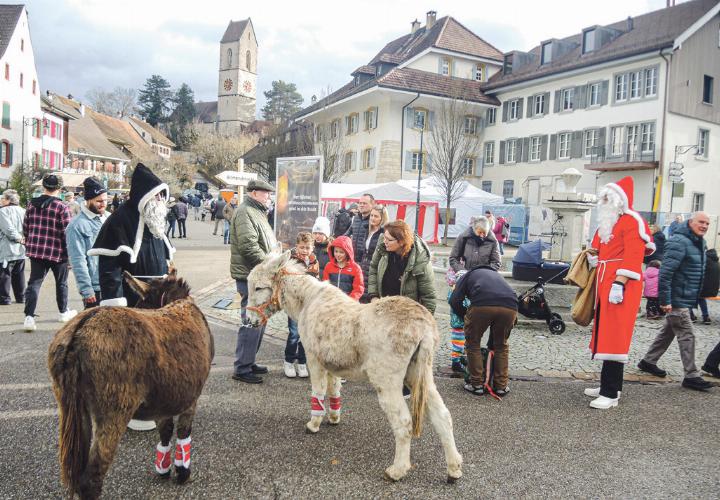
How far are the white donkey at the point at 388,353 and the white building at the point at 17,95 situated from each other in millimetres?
43812

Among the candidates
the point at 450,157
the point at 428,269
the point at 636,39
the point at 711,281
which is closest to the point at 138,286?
the point at 428,269

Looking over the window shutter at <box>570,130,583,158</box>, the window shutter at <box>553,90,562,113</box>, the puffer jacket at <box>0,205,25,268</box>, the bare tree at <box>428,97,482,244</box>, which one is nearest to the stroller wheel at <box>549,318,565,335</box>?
the puffer jacket at <box>0,205,25,268</box>

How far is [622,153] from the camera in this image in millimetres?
31469

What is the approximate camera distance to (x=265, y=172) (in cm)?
4991

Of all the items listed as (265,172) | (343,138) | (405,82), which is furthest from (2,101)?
(405,82)

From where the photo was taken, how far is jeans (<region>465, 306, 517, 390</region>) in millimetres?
5645

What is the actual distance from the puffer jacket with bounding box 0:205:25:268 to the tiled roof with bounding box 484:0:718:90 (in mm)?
31819

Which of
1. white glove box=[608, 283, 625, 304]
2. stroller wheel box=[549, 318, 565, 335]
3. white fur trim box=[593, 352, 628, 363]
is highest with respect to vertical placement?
white glove box=[608, 283, 625, 304]

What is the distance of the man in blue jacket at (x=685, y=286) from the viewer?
20.9 ft

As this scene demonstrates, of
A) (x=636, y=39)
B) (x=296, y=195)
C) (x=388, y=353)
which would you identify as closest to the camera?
(x=388, y=353)

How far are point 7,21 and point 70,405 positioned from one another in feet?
170

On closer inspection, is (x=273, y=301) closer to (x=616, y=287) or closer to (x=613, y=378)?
(x=616, y=287)

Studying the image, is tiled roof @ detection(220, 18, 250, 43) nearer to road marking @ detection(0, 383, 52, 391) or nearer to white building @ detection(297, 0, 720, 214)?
white building @ detection(297, 0, 720, 214)

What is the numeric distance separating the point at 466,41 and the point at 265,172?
2081cm
